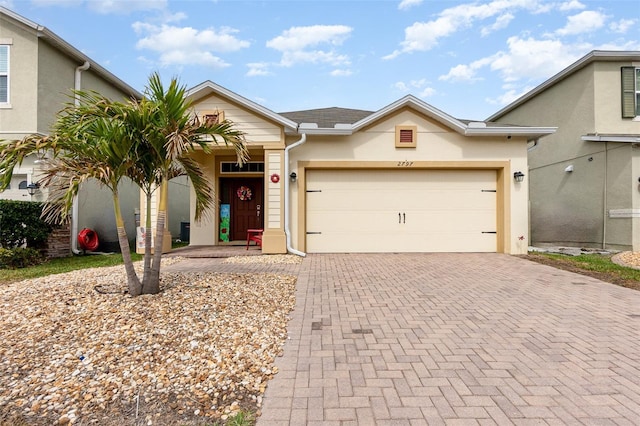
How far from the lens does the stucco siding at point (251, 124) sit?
898 centimetres

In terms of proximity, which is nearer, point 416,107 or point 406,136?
point 416,107

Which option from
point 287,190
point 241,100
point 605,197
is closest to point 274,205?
point 287,190

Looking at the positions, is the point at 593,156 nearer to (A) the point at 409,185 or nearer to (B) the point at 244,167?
(A) the point at 409,185

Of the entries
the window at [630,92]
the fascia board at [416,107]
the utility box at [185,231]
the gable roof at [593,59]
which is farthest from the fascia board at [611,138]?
the utility box at [185,231]

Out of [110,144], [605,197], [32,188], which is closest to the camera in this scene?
[110,144]

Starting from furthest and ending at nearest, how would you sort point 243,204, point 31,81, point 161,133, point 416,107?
point 243,204
point 416,107
point 31,81
point 161,133

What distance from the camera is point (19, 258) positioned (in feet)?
24.8

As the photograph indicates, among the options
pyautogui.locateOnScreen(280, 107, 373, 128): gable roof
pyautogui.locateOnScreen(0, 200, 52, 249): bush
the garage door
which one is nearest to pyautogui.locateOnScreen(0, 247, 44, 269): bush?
pyautogui.locateOnScreen(0, 200, 52, 249): bush

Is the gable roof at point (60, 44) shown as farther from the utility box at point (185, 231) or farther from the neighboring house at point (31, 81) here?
the utility box at point (185, 231)

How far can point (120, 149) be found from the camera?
406 cm

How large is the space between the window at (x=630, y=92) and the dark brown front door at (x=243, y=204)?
1333 cm

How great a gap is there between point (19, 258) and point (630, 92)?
1957 centimetres

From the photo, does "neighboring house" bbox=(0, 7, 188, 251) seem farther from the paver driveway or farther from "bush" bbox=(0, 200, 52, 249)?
the paver driveway

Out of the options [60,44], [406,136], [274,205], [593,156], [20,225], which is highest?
[60,44]
